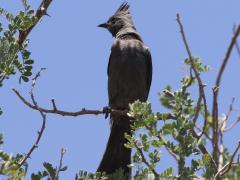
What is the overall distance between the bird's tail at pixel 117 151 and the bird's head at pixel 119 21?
2.13 meters

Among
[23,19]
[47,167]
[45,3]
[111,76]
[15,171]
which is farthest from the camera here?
[111,76]

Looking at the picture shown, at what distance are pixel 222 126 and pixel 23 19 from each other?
179 centimetres

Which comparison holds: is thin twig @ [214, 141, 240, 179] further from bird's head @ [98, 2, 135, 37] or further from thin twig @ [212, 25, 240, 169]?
bird's head @ [98, 2, 135, 37]

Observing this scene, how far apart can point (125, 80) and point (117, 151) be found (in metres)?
1.09

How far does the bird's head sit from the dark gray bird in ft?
2.28

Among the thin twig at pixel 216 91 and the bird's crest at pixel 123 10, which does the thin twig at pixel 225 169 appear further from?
the bird's crest at pixel 123 10

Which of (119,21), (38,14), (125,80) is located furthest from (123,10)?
(38,14)

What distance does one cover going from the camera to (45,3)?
473 cm

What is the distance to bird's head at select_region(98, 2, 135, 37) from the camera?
28.6ft

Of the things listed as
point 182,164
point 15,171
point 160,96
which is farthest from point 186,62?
point 15,171

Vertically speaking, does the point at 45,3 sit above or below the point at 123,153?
above

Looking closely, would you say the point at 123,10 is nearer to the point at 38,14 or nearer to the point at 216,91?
the point at 38,14

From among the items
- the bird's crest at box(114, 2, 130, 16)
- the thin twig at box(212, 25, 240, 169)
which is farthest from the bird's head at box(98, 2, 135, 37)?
the thin twig at box(212, 25, 240, 169)

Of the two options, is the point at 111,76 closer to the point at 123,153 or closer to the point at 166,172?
the point at 123,153
